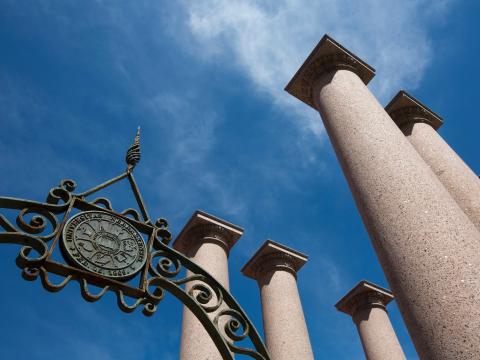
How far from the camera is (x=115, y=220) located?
10.9m

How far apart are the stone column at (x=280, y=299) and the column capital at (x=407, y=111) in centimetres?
1213

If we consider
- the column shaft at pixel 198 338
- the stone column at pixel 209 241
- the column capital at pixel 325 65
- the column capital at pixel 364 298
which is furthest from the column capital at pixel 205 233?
the column capital at pixel 364 298

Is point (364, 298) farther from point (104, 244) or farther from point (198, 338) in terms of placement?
point (104, 244)

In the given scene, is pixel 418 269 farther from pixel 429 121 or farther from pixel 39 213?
pixel 429 121

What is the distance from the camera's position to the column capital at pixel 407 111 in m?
20.4

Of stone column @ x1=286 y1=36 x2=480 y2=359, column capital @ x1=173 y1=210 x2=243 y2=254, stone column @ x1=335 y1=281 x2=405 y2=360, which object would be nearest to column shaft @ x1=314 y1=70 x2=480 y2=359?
stone column @ x1=286 y1=36 x2=480 y2=359

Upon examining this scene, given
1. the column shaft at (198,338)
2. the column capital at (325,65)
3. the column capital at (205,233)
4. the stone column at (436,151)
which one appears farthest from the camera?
the column capital at (205,233)

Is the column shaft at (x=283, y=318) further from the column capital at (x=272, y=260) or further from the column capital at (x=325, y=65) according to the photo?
the column capital at (x=325, y=65)

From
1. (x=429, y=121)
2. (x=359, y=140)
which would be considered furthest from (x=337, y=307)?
(x=359, y=140)

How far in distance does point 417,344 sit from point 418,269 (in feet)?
4.59

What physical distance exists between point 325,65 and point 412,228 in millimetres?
9217

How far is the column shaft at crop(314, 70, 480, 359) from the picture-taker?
8.04 metres

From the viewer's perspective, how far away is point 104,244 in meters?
10.3

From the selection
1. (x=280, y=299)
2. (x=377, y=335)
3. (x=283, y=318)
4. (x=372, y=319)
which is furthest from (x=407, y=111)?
(x=372, y=319)
